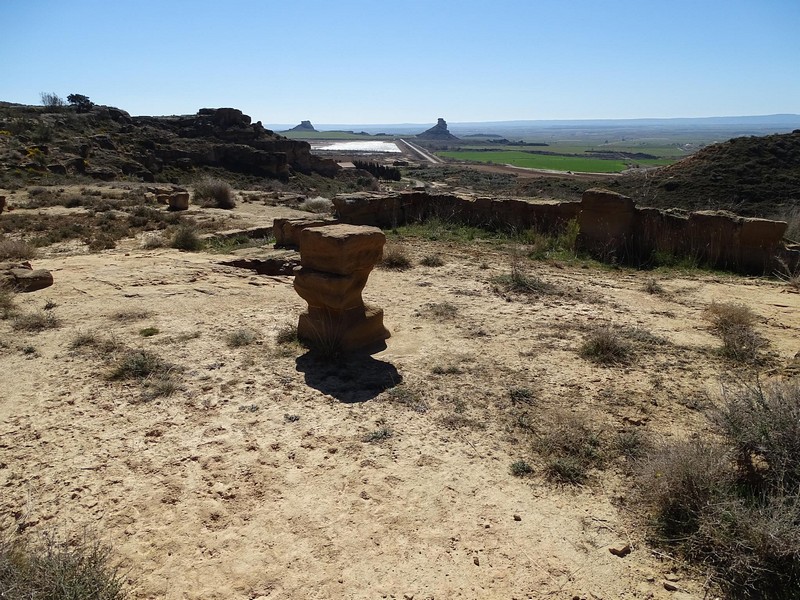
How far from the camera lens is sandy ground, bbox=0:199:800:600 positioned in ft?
9.51

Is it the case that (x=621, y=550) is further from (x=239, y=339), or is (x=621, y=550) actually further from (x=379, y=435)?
(x=239, y=339)

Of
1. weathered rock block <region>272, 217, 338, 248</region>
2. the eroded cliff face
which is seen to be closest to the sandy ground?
weathered rock block <region>272, 217, 338, 248</region>

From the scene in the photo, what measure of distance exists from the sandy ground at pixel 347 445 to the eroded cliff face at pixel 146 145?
2487 centimetres

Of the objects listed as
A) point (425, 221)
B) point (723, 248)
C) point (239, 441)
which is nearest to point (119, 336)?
point (239, 441)

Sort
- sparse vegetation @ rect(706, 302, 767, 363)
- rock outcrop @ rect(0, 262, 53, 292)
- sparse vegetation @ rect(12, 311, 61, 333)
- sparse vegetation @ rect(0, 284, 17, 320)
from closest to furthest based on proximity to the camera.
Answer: sparse vegetation @ rect(706, 302, 767, 363) < sparse vegetation @ rect(12, 311, 61, 333) < sparse vegetation @ rect(0, 284, 17, 320) < rock outcrop @ rect(0, 262, 53, 292)

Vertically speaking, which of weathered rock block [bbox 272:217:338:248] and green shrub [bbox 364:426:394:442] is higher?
weathered rock block [bbox 272:217:338:248]

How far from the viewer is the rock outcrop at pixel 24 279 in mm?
7609

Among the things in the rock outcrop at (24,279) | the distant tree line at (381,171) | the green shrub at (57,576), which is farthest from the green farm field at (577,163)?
the green shrub at (57,576)

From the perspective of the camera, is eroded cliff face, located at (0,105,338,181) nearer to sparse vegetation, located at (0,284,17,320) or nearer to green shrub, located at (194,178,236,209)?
green shrub, located at (194,178,236,209)

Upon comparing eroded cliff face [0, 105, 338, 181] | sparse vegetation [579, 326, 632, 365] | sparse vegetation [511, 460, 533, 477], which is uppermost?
eroded cliff face [0, 105, 338, 181]

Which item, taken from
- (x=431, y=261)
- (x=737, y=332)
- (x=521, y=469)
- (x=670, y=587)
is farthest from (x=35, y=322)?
(x=737, y=332)

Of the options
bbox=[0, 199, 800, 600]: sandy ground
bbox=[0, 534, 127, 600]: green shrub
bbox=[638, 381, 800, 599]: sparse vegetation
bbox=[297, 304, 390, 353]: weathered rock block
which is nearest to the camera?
bbox=[0, 534, 127, 600]: green shrub

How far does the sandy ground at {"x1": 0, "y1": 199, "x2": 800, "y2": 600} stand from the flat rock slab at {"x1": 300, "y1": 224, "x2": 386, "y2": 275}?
1.01 meters

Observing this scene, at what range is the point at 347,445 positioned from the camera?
4.00m
